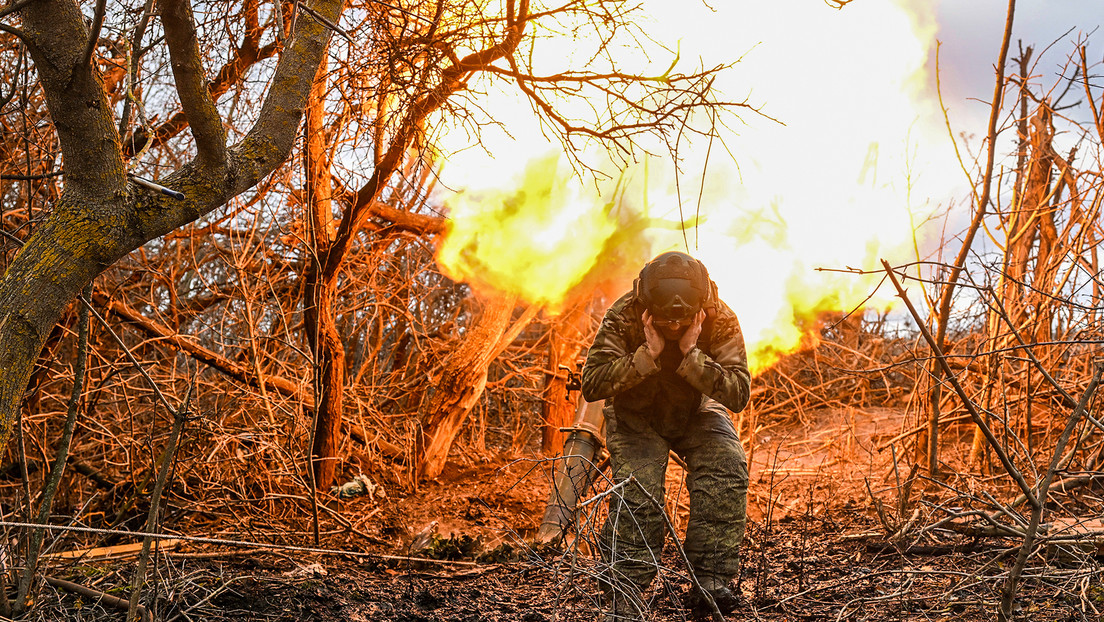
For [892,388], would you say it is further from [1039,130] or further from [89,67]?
[89,67]

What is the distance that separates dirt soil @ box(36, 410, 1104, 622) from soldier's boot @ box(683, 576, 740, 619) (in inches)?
2.5

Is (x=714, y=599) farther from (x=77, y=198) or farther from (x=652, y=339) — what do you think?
(x=77, y=198)

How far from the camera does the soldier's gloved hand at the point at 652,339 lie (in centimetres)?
423

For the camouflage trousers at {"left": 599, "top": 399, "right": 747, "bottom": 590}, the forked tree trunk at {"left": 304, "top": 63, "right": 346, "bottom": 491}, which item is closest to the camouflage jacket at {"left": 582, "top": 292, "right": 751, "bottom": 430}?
the camouflage trousers at {"left": 599, "top": 399, "right": 747, "bottom": 590}

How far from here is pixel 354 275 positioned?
327 inches

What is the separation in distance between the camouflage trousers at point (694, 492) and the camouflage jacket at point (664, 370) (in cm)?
11

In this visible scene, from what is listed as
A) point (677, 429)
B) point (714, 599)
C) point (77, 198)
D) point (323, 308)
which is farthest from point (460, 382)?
point (77, 198)

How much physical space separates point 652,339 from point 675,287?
11.9 inches

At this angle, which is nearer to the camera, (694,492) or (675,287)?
(675,287)

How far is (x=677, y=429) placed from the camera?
177 inches

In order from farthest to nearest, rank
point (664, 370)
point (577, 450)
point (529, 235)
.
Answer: point (529, 235) → point (577, 450) → point (664, 370)

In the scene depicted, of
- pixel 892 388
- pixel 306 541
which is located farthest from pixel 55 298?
pixel 892 388

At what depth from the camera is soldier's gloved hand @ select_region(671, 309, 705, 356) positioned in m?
4.25

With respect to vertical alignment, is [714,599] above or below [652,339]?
below
